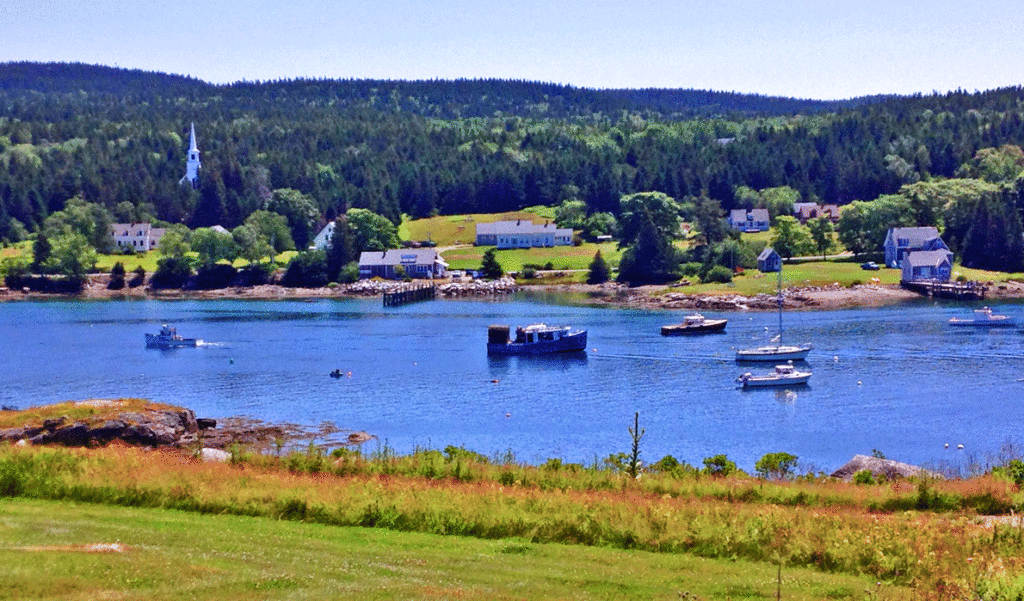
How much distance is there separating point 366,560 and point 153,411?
34.0m

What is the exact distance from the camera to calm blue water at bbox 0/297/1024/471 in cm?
5794

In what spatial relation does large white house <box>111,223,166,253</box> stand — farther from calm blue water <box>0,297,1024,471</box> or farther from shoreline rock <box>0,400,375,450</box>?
shoreline rock <box>0,400,375,450</box>

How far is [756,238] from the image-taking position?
160 m

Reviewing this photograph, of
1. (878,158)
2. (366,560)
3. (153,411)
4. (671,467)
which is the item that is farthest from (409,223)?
(366,560)

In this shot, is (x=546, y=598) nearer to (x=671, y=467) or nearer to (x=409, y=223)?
(x=671, y=467)

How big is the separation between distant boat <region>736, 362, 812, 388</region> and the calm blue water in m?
1.43

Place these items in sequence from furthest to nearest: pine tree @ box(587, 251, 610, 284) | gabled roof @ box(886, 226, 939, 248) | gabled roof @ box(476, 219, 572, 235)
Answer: gabled roof @ box(476, 219, 572, 235)
pine tree @ box(587, 251, 610, 284)
gabled roof @ box(886, 226, 939, 248)

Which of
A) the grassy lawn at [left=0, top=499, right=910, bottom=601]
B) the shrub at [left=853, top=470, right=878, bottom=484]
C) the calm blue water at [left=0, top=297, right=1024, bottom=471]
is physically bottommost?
the calm blue water at [left=0, top=297, right=1024, bottom=471]

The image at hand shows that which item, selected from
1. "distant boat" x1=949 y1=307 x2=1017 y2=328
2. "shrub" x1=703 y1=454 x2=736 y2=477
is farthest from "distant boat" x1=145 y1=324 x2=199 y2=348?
"shrub" x1=703 y1=454 x2=736 y2=477

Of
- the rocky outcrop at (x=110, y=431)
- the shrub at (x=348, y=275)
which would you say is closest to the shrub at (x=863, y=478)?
the rocky outcrop at (x=110, y=431)

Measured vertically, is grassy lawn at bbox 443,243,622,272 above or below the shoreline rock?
above

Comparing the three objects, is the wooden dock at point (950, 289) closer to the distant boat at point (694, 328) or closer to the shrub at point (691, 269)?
the shrub at point (691, 269)

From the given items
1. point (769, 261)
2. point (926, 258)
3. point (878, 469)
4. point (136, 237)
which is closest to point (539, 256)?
point (769, 261)

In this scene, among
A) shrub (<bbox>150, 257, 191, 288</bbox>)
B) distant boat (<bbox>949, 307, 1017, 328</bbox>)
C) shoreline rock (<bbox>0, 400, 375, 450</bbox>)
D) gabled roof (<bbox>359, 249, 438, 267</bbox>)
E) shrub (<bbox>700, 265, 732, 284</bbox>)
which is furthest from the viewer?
shrub (<bbox>150, 257, 191, 288</bbox>)
